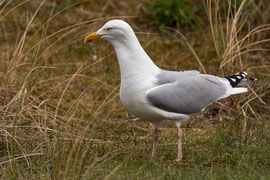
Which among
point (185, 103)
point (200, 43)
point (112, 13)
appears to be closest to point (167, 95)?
point (185, 103)

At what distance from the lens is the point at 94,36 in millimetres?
4312

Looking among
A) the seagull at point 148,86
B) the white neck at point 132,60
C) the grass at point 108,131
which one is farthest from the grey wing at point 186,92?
the grass at point 108,131

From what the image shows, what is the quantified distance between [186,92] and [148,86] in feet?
1.35

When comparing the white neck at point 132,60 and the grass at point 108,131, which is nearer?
the grass at point 108,131

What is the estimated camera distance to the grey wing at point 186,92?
13.6 feet

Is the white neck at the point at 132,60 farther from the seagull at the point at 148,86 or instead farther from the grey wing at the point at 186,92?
the grey wing at the point at 186,92

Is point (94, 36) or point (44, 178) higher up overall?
→ point (94, 36)

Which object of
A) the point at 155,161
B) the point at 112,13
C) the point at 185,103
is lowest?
the point at 155,161

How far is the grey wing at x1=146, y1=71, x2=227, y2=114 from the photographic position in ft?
13.6

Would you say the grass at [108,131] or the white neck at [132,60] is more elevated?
the white neck at [132,60]

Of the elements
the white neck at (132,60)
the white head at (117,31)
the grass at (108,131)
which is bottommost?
the grass at (108,131)

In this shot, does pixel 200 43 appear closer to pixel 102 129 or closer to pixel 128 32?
pixel 102 129

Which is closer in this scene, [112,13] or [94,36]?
[94,36]

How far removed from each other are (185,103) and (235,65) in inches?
54.5
